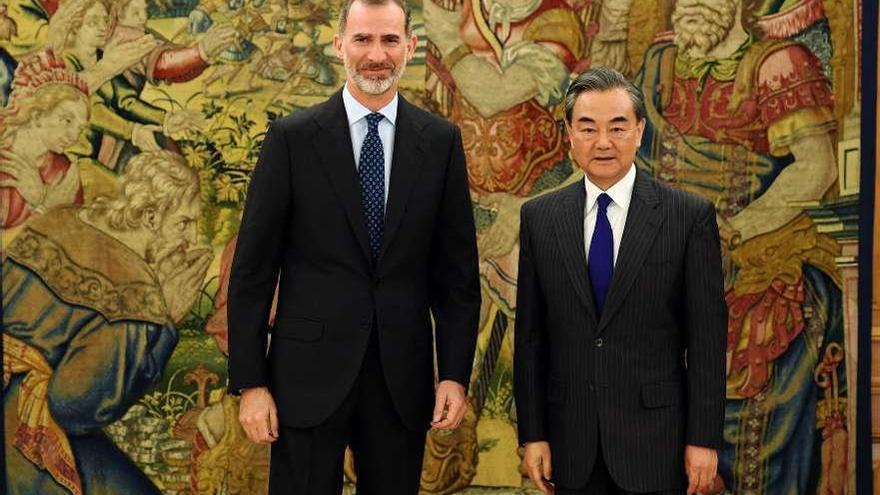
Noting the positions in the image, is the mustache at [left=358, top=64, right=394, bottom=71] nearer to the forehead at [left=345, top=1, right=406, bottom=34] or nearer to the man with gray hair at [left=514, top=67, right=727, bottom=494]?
the forehead at [left=345, top=1, right=406, bottom=34]

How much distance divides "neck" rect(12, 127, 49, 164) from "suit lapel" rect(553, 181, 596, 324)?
233cm

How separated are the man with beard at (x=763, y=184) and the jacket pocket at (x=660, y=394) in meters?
1.59

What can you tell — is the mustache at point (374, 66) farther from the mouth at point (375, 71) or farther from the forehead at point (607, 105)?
the forehead at point (607, 105)

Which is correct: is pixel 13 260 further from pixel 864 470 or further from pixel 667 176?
pixel 864 470

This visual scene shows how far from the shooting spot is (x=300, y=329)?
8.74ft

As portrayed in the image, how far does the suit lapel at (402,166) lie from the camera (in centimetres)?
266

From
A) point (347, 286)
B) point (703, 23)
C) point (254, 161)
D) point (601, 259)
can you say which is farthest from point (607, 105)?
point (254, 161)

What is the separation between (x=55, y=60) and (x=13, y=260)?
0.79 metres

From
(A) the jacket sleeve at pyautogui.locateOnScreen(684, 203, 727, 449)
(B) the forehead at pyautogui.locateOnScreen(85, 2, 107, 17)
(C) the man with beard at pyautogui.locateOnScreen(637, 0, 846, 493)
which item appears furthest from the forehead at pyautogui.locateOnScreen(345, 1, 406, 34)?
(B) the forehead at pyautogui.locateOnScreen(85, 2, 107, 17)

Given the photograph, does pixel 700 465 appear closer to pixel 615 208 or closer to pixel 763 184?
pixel 615 208

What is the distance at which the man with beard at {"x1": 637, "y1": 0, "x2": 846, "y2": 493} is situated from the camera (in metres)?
3.98

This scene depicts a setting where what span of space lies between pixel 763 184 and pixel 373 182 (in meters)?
1.89

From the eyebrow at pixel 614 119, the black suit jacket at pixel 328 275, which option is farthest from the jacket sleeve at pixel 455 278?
the eyebrow at pixel 614 119

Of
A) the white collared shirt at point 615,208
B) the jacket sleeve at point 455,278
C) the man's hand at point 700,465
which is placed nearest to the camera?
the man's hand at point 700,465
